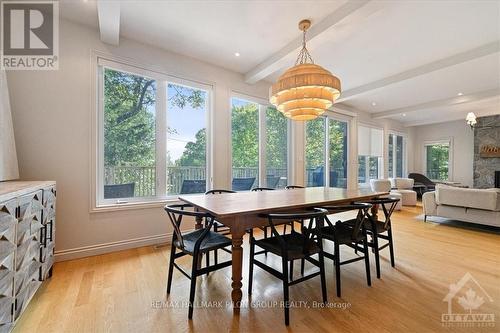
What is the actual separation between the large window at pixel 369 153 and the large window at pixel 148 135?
5.25 metres

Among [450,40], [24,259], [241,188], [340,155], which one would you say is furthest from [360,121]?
[24,259]

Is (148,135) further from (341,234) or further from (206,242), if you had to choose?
(341,234)

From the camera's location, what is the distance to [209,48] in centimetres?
339

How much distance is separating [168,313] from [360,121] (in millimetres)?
7018

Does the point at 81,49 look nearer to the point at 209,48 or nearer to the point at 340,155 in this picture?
the point at 209,48

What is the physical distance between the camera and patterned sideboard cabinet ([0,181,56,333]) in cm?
136

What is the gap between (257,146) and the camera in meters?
4.55

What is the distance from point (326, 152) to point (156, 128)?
4348 millimetres

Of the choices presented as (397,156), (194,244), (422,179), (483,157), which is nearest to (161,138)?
(194,244)

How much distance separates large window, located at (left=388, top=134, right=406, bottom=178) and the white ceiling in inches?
152

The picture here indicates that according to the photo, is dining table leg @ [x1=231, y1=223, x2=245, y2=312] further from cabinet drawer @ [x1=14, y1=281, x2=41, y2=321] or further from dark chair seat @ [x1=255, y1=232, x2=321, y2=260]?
cabinet drawer @ [x1=14, y1=281, x2=41, y2=321]

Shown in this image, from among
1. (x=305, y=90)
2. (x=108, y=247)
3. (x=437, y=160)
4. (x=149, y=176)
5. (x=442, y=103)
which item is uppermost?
(x=442, y=103)

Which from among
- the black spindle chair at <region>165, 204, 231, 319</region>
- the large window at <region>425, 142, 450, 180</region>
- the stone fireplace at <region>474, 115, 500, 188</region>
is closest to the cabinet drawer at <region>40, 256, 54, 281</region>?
the black spindle chair at <region>165, 204, 231, 319</region>

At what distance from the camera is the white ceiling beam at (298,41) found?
7.79 feet
